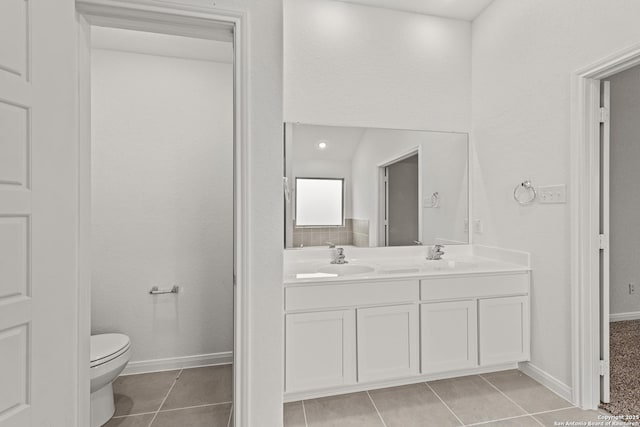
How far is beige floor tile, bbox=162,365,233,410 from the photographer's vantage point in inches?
78.2

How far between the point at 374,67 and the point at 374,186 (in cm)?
94

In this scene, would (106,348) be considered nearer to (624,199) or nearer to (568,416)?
(568,416)

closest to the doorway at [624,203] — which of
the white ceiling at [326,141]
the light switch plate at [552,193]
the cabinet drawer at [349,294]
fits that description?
the light switch plate at [552,193]

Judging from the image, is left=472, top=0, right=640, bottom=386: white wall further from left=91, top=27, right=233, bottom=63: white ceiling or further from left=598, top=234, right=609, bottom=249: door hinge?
left=91, top=27, right=233, bottom=63: white ceiling

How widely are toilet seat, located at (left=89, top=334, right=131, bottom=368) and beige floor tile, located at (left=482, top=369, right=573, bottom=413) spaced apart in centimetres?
233

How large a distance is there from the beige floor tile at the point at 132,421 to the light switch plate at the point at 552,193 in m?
2.71

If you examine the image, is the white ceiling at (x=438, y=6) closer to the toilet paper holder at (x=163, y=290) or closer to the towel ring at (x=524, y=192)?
the towel ring at (x=524, y=192)

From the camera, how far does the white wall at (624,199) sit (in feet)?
10.3

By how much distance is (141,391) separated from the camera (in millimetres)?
2104

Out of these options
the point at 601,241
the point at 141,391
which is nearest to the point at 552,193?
the point at 601,241

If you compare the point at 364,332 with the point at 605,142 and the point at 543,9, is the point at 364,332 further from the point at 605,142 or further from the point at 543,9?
the point at 543,9

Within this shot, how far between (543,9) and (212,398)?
10.8 feet

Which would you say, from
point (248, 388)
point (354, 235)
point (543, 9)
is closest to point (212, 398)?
point (248, 388)

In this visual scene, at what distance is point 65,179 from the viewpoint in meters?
1.26
